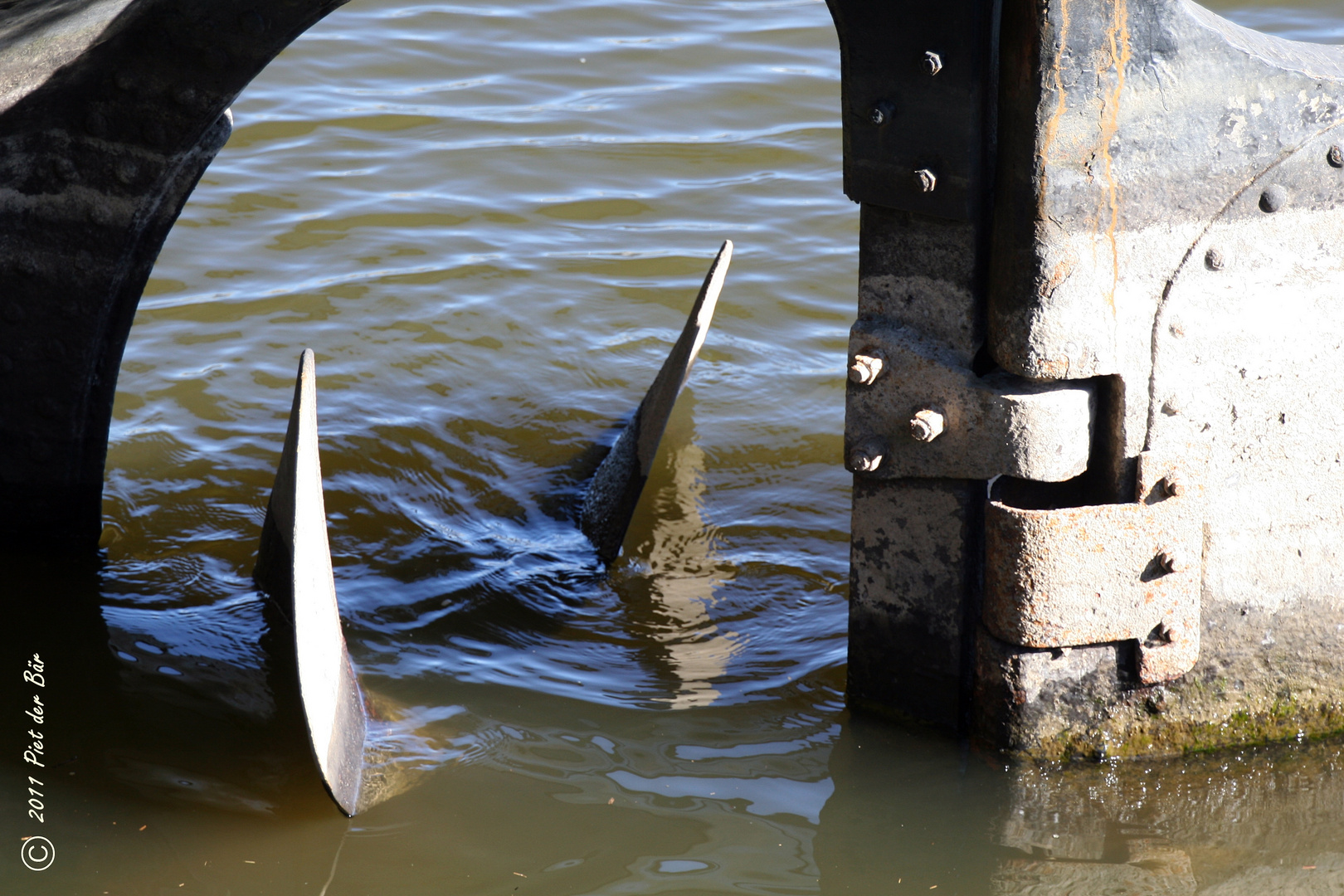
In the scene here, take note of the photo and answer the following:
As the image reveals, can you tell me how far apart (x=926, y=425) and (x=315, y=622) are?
3.84ft

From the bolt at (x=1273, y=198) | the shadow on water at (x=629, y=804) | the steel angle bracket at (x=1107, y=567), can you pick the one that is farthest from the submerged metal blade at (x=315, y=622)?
the bolt at (x=1273, y=198)

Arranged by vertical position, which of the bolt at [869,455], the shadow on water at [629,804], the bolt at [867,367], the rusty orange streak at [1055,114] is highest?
the rusty orange streak at [1055,114]

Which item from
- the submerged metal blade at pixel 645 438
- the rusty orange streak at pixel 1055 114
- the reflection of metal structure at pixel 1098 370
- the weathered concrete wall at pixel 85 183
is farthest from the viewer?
the submerged metal blade at pixel 645 438

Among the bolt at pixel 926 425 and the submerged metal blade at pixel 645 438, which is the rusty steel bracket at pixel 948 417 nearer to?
the bolt at pixel 926 425

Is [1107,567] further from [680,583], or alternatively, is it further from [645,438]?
[645,438]

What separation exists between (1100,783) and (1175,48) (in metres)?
1.36

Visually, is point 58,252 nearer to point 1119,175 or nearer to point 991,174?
point 991,174

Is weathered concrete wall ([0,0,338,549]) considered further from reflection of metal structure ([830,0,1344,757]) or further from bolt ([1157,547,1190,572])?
bolt ([1157,547,1190,572])

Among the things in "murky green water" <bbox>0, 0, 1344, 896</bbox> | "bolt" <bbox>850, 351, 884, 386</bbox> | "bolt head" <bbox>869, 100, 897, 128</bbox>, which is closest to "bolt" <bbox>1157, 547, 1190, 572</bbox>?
"murky green water" <bbox>0, 0, 1344, 896</bbox>

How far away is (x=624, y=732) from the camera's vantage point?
8.98 ft

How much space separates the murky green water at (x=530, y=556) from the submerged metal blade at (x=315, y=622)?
12 cm

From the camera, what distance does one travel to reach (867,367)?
237 cm

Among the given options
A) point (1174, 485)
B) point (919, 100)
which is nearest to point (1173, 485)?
point (1174, 485)

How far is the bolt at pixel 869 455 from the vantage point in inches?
95.3
